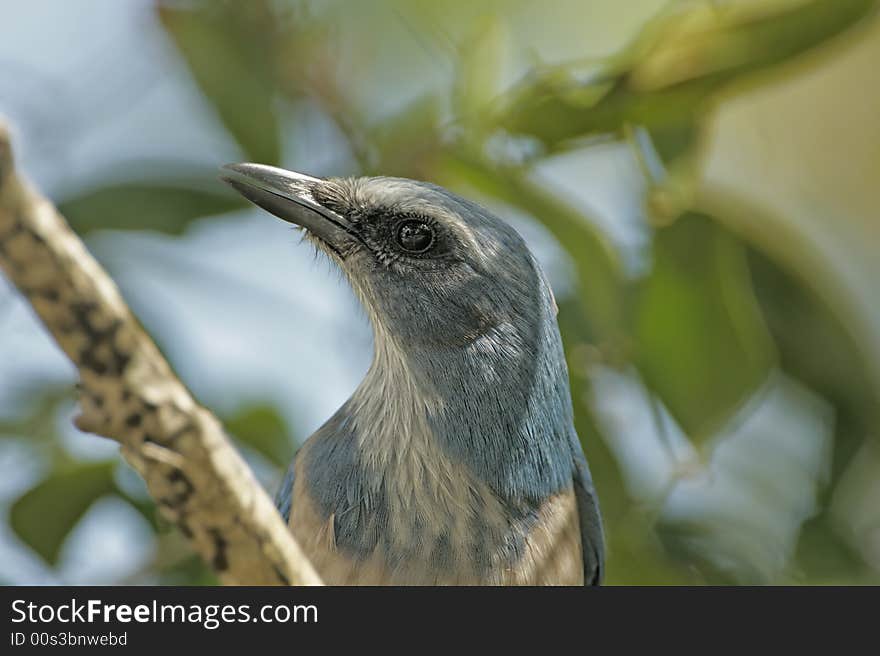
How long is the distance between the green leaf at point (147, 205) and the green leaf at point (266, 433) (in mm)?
628

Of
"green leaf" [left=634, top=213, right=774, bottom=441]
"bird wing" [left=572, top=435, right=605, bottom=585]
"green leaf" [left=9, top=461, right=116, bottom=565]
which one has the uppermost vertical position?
"green leaf" [left=9, top=461, right=116, bottom=565]

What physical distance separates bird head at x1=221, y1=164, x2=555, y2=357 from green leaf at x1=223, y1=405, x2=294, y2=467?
0.64 m

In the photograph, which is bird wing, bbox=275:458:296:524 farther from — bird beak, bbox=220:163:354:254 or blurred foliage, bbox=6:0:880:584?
bird beak, bbox=220:163:354:254

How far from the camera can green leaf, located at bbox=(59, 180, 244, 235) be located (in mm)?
2994

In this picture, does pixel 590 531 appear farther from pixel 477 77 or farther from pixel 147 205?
pixel 147 205

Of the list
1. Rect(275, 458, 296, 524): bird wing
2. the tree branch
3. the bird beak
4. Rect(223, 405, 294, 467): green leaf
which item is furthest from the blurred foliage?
the tree branch

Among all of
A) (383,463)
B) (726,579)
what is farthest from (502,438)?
(726,579)

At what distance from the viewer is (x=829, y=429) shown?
326 cm

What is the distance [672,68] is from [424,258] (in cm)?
85

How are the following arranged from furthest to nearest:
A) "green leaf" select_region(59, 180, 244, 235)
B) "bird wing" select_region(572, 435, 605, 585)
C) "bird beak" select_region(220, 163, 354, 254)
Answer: "bird wing" select_region(572, 435, 605, 585), "green leaf" select_region(59, 180, 244, 235), "bird beak" select_region(220, 163, 354, 254)
